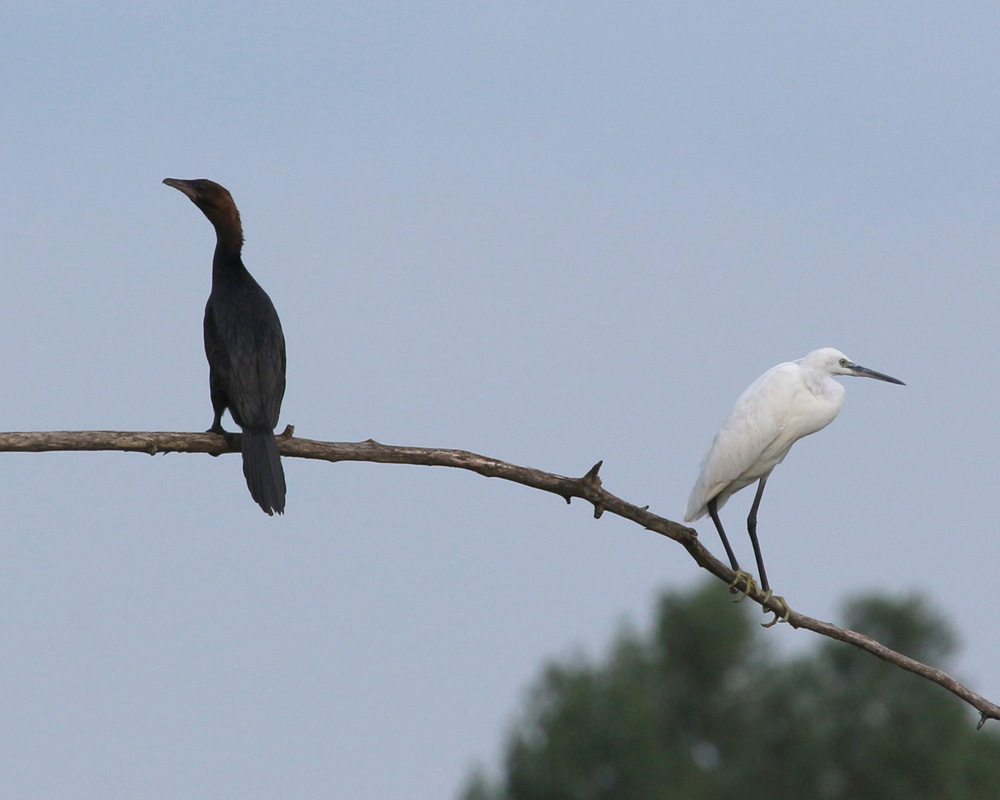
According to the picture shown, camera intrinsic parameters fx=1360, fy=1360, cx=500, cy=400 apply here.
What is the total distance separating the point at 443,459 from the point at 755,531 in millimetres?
2738

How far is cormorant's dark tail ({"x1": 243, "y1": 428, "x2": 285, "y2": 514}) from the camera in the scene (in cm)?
659

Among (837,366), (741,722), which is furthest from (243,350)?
(741,722)

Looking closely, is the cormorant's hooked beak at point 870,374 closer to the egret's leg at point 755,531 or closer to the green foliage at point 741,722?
the egret's leg at point 755,531

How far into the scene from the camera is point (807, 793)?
35531mm

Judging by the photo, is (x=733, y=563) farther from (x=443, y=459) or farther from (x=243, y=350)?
(x=243, y=350)

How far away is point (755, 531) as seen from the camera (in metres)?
8.36

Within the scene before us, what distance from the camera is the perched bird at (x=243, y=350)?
22.0ft

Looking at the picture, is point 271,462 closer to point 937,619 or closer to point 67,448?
point 67,448

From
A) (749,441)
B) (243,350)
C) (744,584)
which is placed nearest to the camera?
(243,350)

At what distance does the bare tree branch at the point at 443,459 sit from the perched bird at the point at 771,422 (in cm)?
114

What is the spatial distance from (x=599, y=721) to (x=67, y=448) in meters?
24.5

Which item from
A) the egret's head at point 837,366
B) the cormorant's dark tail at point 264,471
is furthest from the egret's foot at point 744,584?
the cormorant's dark tail at point 264,471

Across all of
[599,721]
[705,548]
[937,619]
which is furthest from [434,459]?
[937,619]

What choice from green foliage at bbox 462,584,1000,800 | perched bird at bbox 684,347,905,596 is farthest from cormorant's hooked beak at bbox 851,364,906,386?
green foliage at bbox 462,584,1000,800
